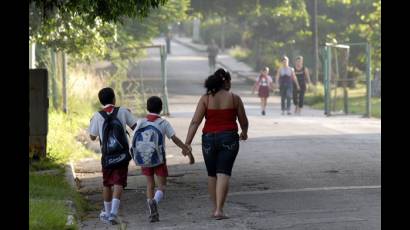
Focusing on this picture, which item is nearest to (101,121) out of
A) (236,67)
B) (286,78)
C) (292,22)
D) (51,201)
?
(51,201)

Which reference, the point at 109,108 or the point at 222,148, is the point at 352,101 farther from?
the point at 109,108

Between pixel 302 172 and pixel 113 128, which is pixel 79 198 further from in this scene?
pixel 302 172

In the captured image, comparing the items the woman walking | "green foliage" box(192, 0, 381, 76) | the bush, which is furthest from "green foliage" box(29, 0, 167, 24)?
the bush

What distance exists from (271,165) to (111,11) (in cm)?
450

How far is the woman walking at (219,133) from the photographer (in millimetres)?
12273

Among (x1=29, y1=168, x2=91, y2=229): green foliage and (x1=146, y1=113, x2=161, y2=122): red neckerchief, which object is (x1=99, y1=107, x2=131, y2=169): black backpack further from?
(x1=29, y1=168, x2=91, y2=229): green foliage

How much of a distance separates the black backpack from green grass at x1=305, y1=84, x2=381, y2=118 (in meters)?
19.8

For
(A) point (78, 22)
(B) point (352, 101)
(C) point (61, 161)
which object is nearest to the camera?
(C) point (61, 161)

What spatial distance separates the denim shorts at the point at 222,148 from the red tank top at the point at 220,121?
0.17 ft

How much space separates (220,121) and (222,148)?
A: 1.01 feet

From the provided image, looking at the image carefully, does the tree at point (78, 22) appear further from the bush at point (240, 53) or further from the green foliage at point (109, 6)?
the bush at point (240, 53)

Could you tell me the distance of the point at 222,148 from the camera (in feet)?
40.3

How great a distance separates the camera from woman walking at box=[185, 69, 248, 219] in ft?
40.3

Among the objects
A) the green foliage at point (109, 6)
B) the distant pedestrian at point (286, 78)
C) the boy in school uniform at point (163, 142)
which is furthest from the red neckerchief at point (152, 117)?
the distant pedestrian at point (286, 78)
